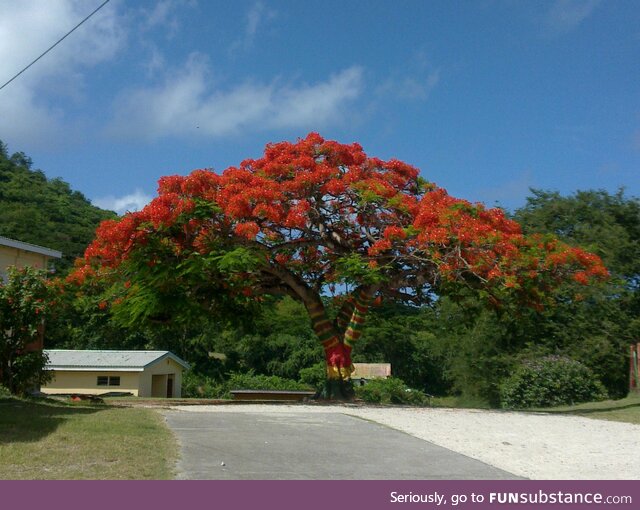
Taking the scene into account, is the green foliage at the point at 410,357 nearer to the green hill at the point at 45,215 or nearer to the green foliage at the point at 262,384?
the green foliage at the point at 262,384

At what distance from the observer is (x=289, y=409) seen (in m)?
17.3

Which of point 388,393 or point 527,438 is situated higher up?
point 527,438

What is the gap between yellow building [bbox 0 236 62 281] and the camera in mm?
19062

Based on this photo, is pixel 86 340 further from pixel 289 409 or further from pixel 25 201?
pixel 289 409

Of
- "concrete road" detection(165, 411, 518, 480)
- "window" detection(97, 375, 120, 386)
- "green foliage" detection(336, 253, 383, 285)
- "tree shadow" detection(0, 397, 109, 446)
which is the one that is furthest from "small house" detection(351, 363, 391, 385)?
"concrete road" detection(165, 411, 518, 480)

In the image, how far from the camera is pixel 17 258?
19.7 meters

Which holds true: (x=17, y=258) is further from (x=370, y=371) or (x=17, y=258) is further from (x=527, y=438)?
(x=370, y=371)

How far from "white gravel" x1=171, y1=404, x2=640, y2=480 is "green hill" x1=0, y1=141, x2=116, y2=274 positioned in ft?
74.2

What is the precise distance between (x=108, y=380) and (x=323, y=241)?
25.1m

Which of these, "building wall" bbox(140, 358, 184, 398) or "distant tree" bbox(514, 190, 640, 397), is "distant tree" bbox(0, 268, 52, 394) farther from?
"building wall" bbox(140, 358, 184, 398)

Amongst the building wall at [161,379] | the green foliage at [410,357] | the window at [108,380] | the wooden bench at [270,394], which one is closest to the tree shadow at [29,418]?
the wooden bench at [270,394]

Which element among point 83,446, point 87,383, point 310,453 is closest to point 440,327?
point 87,383

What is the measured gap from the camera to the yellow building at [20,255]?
19062mm
